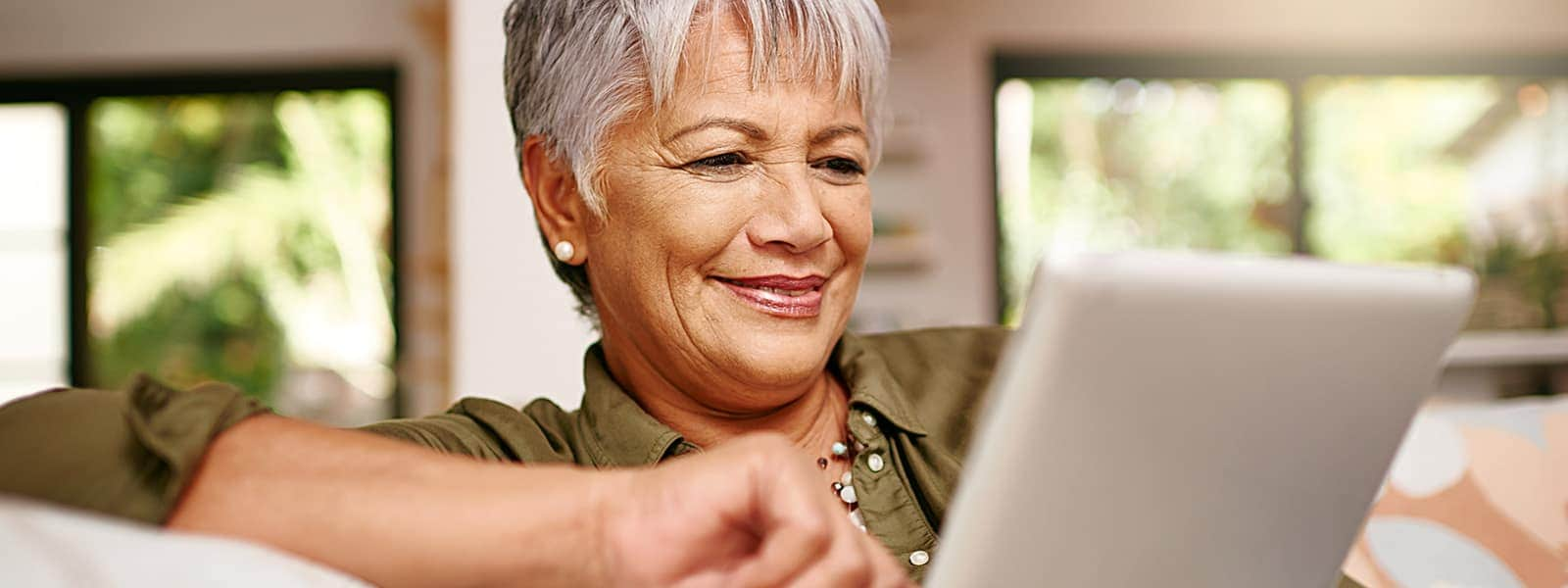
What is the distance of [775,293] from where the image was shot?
3.65ft

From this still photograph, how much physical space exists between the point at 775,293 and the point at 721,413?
0.15 meters

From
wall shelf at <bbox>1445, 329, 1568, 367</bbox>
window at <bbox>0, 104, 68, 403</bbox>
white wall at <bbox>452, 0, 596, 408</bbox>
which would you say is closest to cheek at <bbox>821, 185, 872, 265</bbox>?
white wall at <bbox>452, 0, 596, 408</bbox>

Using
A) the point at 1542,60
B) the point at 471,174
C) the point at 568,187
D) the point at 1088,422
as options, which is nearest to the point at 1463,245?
the point at 1542,60

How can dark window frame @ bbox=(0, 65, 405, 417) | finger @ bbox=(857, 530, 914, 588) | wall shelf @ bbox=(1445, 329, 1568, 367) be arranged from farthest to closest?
dark window frame @ bbox=(0, 65, 405, 417)
wall shelf @ bbox=(1445, 329, 1568, 367)
finger @ bbox=(857, 530, 914, 588)

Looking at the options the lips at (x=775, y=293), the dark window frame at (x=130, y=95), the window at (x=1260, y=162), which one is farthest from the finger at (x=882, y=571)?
the dark window frame at (x=130, y=95)

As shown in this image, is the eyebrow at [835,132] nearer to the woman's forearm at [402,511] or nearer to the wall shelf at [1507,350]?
the woman's forearm at [402,511]

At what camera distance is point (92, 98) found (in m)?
5.30

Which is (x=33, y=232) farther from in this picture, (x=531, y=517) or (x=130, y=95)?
(x=531, y=517)

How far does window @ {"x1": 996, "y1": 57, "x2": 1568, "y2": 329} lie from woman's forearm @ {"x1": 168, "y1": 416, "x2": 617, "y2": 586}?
4.67 meters

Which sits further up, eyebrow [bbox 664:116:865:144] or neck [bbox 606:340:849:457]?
eyebrow [bbox 664:116:865:144]

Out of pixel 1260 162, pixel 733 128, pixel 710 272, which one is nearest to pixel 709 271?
pixel 710 272

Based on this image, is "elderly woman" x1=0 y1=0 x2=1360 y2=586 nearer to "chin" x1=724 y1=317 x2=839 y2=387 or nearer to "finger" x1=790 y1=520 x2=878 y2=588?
"chin" x1=724 y1=317 x2=839 y2=387

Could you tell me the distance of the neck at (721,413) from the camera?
1188 mm

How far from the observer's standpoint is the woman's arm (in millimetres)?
626
